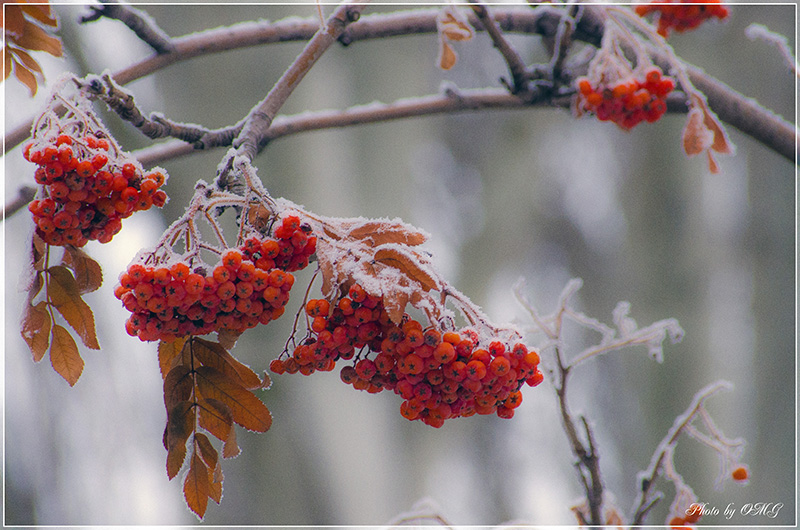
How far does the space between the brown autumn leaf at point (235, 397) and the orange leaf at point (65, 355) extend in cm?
17

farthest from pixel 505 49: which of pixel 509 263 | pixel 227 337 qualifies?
pixel 509 263

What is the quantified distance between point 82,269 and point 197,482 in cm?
27

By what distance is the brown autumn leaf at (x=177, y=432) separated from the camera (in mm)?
602

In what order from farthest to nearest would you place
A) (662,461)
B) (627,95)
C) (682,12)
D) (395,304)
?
(682,12) < (627,95) < (662,461) < (395,304)

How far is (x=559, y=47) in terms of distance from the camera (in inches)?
40.8

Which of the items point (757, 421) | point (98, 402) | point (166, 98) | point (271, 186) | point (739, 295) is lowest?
point (757, 421)

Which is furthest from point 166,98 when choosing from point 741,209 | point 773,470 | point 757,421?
point 773,470

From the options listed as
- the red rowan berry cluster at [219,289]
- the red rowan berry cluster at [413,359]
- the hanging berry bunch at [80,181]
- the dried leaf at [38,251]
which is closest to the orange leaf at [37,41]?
the hanging berry bunch at [80,181]

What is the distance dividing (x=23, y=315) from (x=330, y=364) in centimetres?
36

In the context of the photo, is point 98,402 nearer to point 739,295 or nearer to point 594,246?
point 594,246

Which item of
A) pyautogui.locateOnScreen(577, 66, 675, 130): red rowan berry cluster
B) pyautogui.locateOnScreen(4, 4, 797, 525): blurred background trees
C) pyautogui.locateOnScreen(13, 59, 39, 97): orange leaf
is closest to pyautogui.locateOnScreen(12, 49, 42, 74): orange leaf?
pyautogui.locateOnScreen(13, 59, 39, 97): orange leaf

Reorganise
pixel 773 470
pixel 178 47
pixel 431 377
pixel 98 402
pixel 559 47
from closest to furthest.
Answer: pixel 431 377 → pixel 178 47 → pixel 559 47 → pixel 98 402 → pixel 773 470

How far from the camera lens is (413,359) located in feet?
1.84

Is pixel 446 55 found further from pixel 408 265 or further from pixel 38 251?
pixel 38 251
